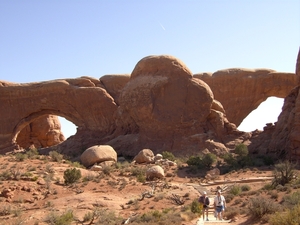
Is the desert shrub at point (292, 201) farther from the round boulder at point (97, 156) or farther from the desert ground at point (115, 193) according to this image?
the round boulder at point (97, 156)

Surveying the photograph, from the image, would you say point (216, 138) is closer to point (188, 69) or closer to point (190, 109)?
point (190, 109)

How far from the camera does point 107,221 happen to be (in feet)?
40.0

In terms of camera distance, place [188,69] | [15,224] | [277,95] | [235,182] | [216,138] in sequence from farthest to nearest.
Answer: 1. [277,95]
2. [188,69]
3. [216,138]
4. [235,182]
5. [15,224]

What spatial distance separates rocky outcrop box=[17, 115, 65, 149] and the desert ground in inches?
650

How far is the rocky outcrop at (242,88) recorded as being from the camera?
37938 mm

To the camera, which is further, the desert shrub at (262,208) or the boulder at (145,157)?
the boulder at (145,157)

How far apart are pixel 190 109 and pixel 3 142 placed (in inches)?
613

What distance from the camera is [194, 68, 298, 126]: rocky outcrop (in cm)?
3794

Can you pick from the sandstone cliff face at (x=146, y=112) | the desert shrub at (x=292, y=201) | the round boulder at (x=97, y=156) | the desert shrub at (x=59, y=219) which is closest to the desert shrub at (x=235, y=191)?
the desert shrub at (x=292, y=201)

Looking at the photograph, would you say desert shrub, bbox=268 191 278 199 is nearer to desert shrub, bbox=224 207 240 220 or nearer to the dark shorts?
desert shrub, bbox=224 207 240 220

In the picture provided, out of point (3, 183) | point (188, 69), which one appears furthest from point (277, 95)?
point (3, 183)

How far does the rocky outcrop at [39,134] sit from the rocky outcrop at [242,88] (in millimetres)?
15764

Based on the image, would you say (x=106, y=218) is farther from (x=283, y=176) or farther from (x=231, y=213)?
(x=283, y=176)

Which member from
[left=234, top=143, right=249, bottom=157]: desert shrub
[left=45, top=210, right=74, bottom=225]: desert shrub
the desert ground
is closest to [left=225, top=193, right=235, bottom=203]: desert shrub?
the desert ground
